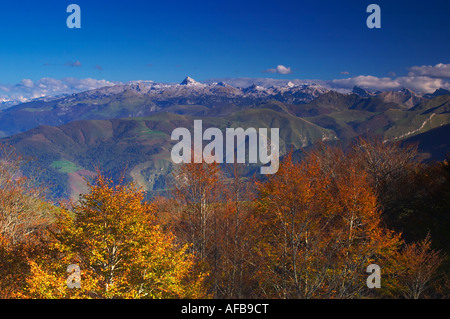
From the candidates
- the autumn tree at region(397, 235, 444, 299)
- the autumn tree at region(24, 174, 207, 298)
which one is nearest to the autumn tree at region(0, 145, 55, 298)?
the autumn tree at region(24, 174, 207, 298)

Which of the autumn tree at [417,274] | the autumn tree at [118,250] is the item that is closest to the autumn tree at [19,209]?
the autumn tree at [118,250]

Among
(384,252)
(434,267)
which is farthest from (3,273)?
(434,267)

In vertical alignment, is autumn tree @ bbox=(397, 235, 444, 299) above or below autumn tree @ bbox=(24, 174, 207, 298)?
below

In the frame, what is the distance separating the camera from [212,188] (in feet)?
143

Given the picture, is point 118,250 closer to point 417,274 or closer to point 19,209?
point 19,209

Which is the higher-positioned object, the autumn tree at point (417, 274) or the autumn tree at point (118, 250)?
the autumn tree at point (118, 250)

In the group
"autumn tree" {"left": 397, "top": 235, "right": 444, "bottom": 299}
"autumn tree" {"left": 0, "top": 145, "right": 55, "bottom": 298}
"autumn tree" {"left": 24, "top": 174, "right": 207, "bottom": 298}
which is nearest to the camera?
"autumn tree" {"left": 24, "top": 174, "right": 207, "bottom": 298}

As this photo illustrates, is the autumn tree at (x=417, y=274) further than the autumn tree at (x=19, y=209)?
No

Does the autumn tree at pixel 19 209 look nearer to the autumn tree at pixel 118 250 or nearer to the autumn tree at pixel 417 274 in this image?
the autumn tree at pixel 118 250

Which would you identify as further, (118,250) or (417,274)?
(417,274)

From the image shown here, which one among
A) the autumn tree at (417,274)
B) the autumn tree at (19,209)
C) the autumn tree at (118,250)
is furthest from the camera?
the autumn tree at (19,209)

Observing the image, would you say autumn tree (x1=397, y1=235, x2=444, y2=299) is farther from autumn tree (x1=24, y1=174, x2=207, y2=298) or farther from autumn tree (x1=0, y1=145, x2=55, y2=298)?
autumn tree (x1=0, y1=145, x2=55, y2=298)

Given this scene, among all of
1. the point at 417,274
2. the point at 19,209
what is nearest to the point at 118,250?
the point at 19,209
